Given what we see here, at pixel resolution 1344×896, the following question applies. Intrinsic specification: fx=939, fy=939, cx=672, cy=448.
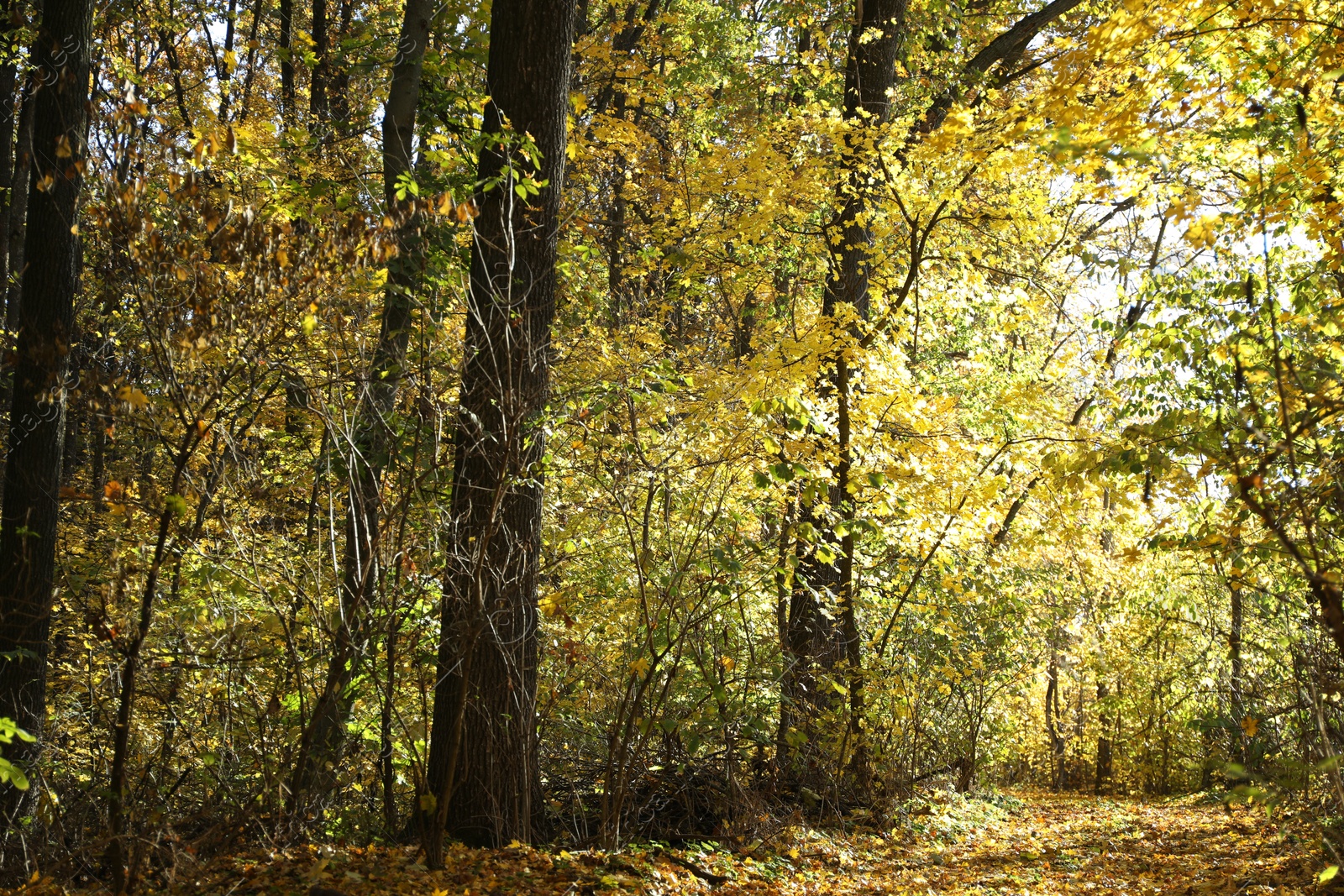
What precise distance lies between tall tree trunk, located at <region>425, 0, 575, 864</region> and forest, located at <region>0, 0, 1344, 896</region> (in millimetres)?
29

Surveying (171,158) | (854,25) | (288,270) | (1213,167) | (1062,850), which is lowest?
(1062,850)

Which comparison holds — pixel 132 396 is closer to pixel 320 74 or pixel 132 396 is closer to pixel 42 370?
pixel 42 370

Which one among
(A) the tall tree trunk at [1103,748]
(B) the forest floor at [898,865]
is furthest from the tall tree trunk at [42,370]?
(A) the tall tree trunk at [1103,748]

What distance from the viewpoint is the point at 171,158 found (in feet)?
12.8

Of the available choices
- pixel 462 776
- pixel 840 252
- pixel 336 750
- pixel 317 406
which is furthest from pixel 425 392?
pixel 840 252

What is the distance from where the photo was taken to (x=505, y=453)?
4.18 m

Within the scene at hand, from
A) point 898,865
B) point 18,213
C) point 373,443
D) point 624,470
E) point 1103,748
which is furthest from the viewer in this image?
point 1103,748

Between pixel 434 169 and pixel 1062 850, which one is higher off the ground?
pixel 434 169

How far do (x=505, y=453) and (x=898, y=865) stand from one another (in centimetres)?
412

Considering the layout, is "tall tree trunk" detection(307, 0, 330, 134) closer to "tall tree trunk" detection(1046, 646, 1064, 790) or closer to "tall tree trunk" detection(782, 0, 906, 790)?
"tall tree trunk" detection(782, 0, 906, 790)

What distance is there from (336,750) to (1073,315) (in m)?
10.7

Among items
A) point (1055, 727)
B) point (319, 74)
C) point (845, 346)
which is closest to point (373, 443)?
point (845, 346)

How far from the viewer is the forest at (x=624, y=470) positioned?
3926mm

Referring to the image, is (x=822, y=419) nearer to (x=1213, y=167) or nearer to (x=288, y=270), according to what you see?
(x=1213, y=167)
